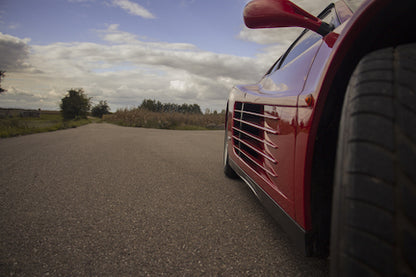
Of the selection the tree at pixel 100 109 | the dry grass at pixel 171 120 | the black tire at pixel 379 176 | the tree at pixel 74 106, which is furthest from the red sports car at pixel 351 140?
the tree at pixel 100 109

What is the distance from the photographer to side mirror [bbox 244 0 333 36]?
3.60 ft

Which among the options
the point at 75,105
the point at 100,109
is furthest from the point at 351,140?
the point at 100,109

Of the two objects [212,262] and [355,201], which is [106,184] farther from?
[355,201]

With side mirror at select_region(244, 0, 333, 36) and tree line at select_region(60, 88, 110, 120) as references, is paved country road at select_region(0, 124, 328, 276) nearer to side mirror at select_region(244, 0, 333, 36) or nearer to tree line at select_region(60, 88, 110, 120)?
side mirror at select_region(244, 0, 333, 36)

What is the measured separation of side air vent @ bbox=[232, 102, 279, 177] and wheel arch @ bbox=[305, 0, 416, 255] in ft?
0.97

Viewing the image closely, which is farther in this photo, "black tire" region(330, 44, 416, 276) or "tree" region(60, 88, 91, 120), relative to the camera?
"tree" region(60, 88, 91, 120)

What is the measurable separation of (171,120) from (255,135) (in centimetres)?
1275

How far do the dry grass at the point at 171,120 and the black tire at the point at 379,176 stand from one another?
41.7 feet

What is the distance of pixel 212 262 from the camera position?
1.14 meters

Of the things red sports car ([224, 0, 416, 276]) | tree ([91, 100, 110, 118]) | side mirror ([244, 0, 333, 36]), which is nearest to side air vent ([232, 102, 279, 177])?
red sports car ([224, 0, 416, 276])

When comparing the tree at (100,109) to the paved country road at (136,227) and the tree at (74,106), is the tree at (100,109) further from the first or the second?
the paved country road at (136,227)

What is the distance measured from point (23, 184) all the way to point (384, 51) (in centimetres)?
272

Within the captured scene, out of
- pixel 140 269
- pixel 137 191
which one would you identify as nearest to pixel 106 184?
pixel 137 191

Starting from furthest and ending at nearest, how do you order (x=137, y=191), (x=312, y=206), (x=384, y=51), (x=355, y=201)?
1. (x=137, y=191)
2. (x=312, y=206)
3. (x=384, y=51)
4. (x=355, y=201)
